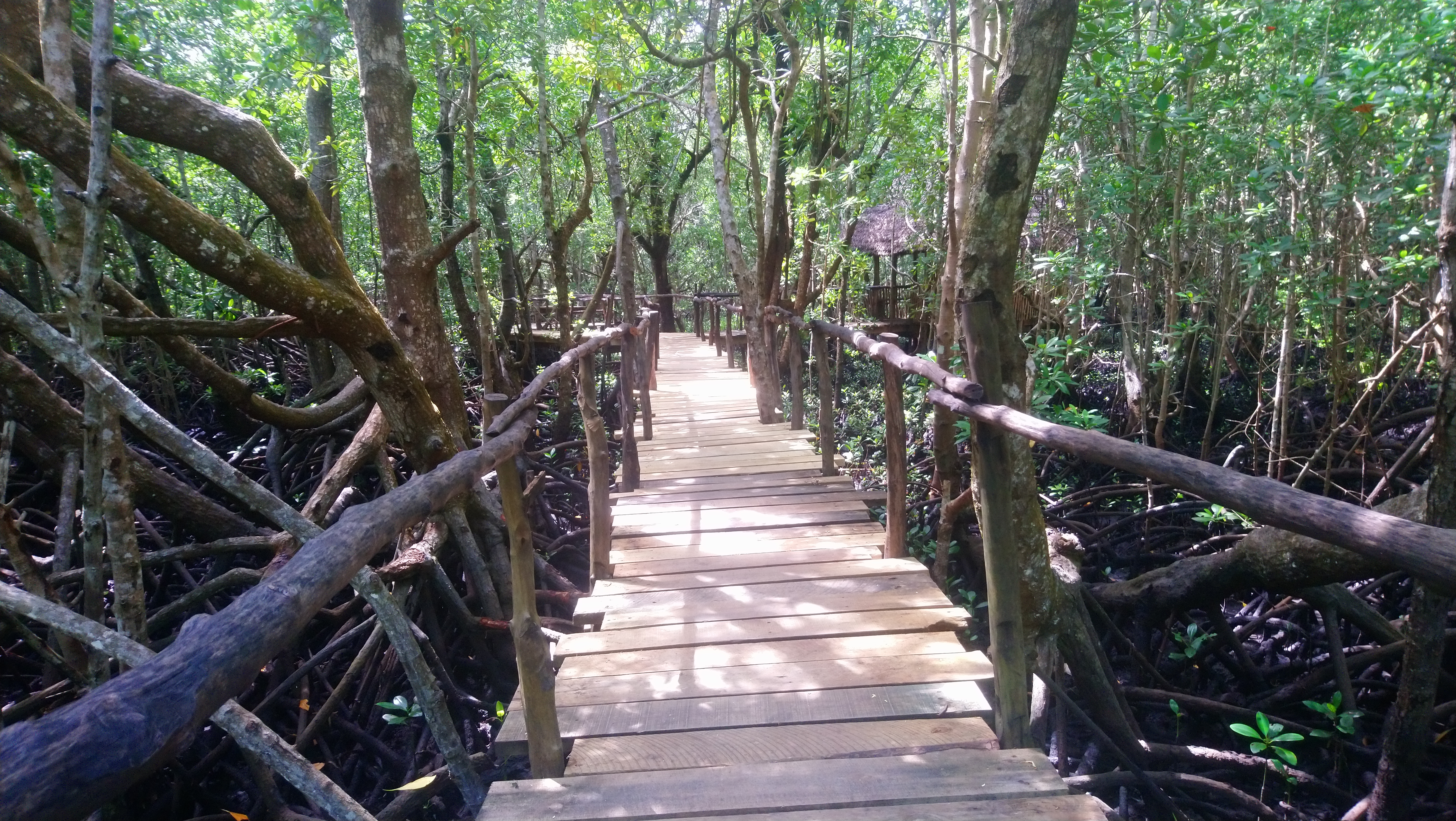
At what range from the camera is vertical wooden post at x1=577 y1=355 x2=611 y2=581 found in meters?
3.75

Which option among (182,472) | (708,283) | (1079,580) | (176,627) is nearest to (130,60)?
(182,472)

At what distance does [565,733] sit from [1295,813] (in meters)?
3.21

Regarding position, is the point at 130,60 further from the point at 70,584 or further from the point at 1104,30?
the point at 1104,30

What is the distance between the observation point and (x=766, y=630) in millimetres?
3127

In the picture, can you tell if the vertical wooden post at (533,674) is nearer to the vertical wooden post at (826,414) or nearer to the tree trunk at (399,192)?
the tree trunk at (399,192)

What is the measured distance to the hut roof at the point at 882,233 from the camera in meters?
14.8

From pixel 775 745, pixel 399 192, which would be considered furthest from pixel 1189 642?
pixel 399 192

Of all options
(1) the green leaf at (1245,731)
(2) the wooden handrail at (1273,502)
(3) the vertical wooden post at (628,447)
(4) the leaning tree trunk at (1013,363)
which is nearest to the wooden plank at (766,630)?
(4) the leaning tree trunk at (1013,363)

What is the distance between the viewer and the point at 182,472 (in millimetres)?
5512

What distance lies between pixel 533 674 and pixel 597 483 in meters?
1.60

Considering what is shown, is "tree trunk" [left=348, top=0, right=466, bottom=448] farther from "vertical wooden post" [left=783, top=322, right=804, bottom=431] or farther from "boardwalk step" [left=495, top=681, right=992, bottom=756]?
"vertical wooden post" [left=783, top=322, right=804, bottom=431]

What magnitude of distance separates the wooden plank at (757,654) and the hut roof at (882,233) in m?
11.6

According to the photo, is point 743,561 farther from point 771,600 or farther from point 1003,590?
point 1003,590

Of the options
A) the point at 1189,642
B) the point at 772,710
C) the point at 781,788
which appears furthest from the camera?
the point at 1189,642
